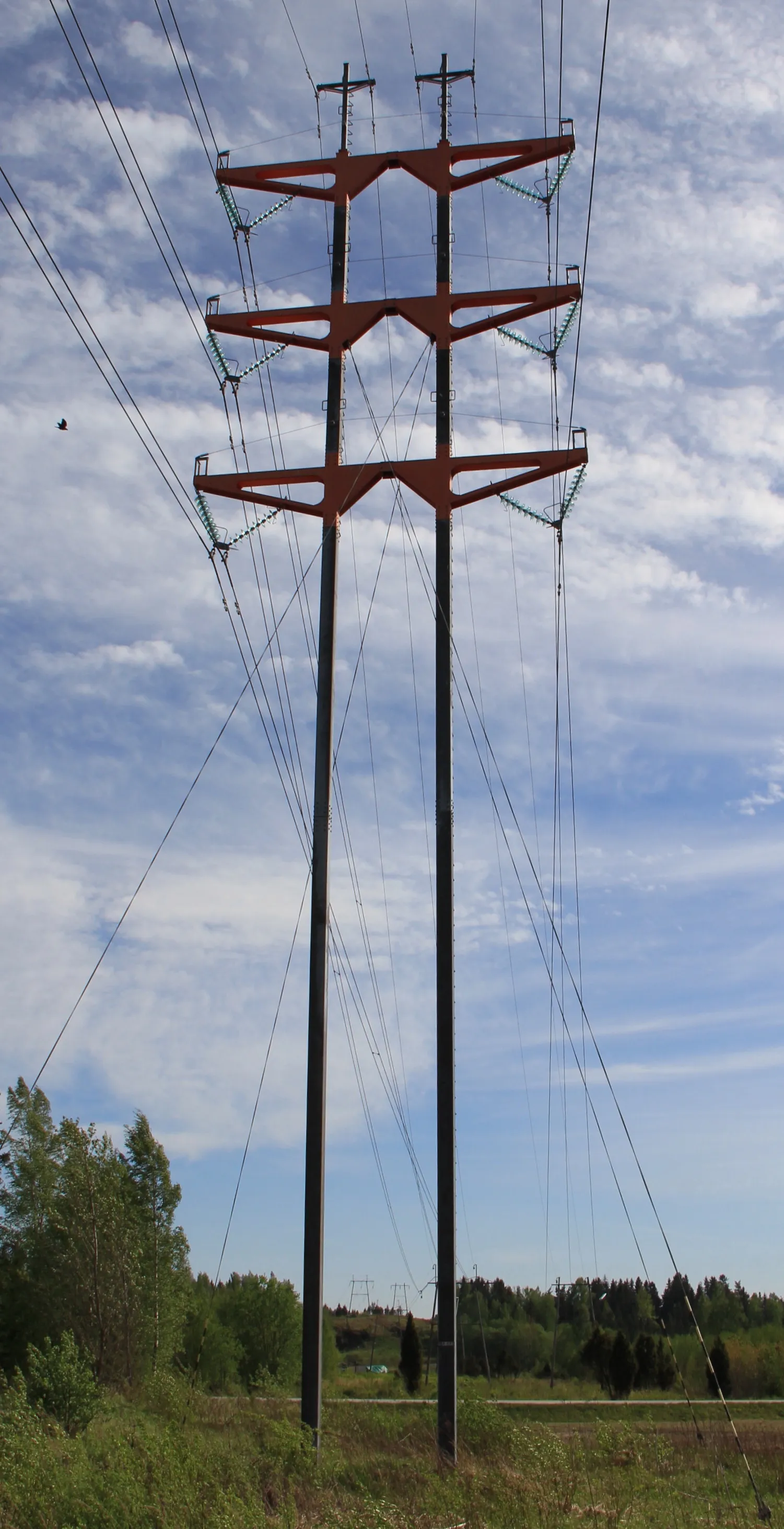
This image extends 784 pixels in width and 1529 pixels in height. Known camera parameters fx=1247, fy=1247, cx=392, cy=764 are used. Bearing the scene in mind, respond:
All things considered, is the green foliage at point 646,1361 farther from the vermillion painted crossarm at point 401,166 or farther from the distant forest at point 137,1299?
the vermillion painted crossarm at point 401,166

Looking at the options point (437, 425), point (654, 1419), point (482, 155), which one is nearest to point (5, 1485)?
point (437, 425)

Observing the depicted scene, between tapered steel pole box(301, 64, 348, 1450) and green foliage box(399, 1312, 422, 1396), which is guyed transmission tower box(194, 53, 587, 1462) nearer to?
tapered steel pole box(301, 64, 348, 1450)

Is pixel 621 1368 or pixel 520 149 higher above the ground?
pixel 520 149

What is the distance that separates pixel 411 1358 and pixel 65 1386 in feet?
132

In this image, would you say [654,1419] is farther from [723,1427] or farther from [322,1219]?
[322,1219]

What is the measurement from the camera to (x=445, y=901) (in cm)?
1424

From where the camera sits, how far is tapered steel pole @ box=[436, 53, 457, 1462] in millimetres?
12812

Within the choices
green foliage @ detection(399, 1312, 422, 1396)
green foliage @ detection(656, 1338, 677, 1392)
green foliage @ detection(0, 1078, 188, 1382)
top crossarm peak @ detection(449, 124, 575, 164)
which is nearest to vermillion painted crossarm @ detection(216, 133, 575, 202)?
top crossarm peak @ detection(449, 124, 575, 164)

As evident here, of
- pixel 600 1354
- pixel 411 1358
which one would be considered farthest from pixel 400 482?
pixel 600 1354

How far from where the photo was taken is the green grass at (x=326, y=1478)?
8961 millimetres

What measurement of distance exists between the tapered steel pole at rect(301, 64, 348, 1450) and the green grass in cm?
89

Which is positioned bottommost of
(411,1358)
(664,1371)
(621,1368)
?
(664,1371)

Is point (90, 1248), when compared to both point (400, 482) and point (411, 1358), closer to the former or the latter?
point (411, 1358)

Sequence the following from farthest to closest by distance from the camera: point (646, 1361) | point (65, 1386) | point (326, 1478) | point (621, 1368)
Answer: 1. point (646, 1361)
2. point (621, 1368)
3. point (65, 1386)
4. point (326, 1478)
